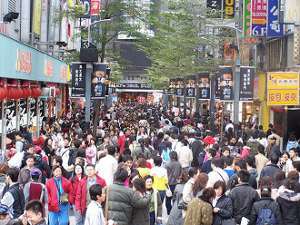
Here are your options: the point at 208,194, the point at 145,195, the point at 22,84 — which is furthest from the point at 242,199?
the point at 22,84

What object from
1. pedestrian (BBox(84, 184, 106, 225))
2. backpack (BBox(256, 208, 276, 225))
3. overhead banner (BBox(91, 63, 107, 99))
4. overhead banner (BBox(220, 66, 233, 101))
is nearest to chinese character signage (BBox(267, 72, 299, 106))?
overhead banner (BBox(220, 66, 233, 101))

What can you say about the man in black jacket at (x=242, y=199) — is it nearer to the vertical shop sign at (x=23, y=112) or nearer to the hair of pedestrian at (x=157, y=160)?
the hair of pedestrian at (x=157, y=160)

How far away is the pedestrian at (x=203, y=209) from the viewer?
7.41 metres

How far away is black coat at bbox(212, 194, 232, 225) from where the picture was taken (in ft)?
25.1

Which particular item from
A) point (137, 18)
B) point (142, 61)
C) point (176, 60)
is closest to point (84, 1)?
point (176, 60)

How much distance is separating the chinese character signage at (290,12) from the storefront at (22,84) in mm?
9221

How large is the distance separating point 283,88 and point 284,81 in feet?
0.92

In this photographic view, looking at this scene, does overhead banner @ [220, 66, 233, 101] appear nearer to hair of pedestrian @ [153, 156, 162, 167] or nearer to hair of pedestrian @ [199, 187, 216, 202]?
hair of pedestrian @ [153, 156, 162, 167]

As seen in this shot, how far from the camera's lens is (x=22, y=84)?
23359 mm

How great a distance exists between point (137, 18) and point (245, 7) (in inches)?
348

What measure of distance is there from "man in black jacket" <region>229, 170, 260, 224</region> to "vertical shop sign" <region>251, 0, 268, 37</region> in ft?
63.6

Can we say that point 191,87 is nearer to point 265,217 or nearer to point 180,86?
point 180,86

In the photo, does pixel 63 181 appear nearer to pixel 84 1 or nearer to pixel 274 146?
pixel 274 146

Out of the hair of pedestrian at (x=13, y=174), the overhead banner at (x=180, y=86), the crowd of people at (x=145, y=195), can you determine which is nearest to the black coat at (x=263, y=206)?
the crowd of people at (x=145, y=195)
